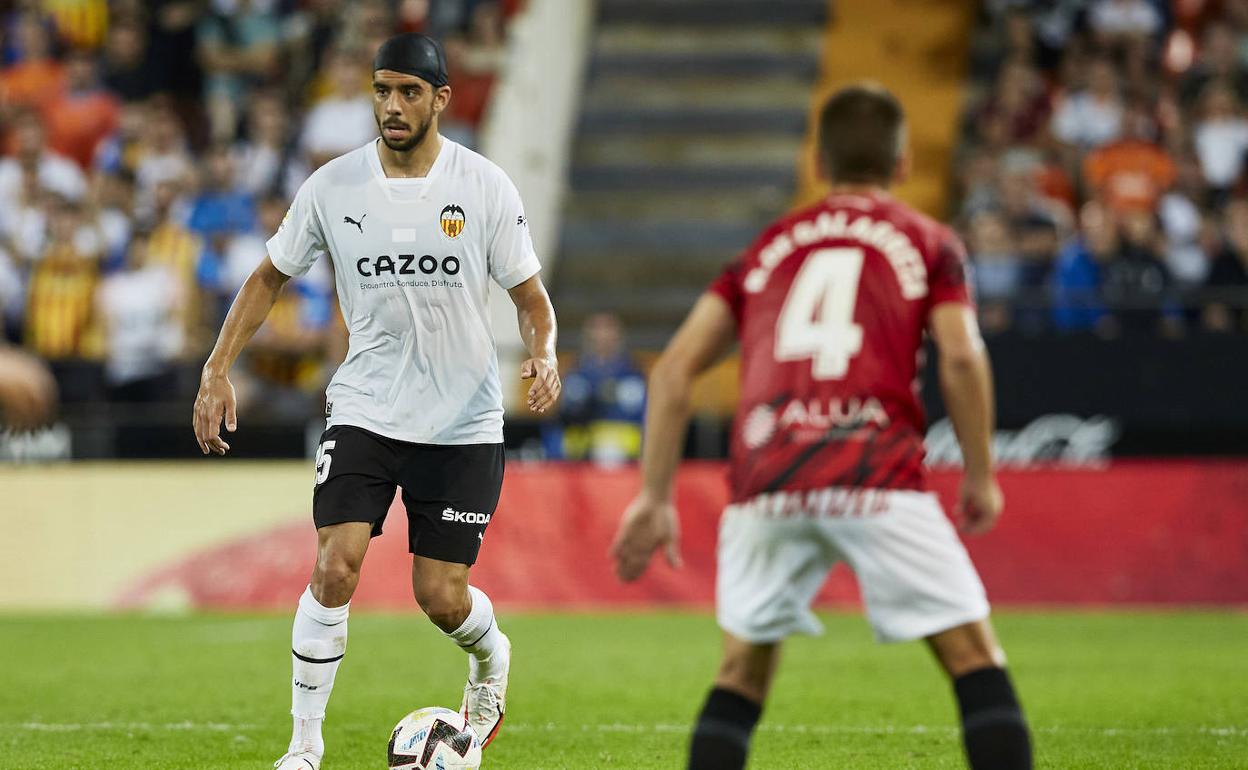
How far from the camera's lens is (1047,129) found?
18375 millimetres

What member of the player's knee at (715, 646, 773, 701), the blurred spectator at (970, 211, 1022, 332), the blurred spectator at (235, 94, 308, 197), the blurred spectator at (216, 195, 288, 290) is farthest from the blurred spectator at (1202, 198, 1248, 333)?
the player's knee at (715, 646, 773, 701)

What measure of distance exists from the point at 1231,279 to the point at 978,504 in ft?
37.5

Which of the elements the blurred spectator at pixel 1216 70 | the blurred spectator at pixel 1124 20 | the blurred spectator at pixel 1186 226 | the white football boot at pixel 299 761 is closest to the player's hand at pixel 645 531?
the white football boot at pixel 299 761

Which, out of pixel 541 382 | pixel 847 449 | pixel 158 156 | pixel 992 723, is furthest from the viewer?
pixel 158 156

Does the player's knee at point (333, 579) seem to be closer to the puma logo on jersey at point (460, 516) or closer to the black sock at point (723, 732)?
the puma logo on jersey at point (460, 516)

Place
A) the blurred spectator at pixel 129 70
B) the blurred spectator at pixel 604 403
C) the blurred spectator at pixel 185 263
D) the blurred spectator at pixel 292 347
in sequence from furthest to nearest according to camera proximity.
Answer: the blurred spectator at pixel 129 70, the blurred spectator at pixel 185 263, the blurred spectator at pixel 292 347, the blurred spectator at pixel 604 403

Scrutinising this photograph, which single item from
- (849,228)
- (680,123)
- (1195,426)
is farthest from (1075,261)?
(849,228)

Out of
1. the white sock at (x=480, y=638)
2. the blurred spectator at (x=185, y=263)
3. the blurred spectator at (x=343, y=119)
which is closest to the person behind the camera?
the white sock at (x=480, y=638)

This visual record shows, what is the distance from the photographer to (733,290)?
5.17 metres

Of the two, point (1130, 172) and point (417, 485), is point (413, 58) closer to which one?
point (417, 485)

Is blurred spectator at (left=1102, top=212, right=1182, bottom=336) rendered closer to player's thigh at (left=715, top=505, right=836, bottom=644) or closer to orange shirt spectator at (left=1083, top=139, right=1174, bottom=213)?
orange shirt spectator at (left=1083, top=139, right=1174, bottom=213)

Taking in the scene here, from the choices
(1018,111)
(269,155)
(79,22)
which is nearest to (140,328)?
(269,155)

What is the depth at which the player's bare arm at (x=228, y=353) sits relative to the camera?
6680 millimetres

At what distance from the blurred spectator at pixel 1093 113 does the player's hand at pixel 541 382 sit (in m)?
12.5
